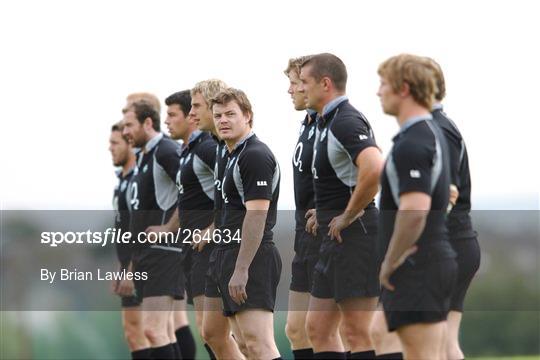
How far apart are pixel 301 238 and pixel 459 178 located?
176 centimetres

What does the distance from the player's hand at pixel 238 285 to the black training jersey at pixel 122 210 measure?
11.2ft

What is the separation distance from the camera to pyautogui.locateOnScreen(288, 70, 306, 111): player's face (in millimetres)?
8680

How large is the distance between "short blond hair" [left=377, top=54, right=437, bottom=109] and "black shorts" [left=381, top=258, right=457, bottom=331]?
3.09 ft

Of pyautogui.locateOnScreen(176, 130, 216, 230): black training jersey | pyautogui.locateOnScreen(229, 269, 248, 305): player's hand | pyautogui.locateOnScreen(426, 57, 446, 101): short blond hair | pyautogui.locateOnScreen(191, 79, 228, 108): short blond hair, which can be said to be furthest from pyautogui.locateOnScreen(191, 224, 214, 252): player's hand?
pyautogui.locateOnScreen(426, 57, 446, 101): short blond hair

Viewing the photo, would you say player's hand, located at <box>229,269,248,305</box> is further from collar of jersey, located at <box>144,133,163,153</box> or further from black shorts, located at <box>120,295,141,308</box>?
black shorts, located at <box>120,295,141,308</box>

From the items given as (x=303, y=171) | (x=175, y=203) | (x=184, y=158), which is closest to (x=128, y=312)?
(x=175, y=203)

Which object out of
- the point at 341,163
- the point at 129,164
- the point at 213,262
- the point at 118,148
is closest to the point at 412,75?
the point at 341,163

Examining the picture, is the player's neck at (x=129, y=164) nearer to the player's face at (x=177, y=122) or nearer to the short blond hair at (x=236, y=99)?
the player's face at (x=177, y=122)

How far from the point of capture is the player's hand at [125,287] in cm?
1160

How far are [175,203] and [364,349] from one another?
11.8ft

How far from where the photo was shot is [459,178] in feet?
25.4

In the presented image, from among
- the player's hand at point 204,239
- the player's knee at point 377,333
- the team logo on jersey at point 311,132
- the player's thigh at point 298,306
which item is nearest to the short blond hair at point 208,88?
the player's hand at point 204,239

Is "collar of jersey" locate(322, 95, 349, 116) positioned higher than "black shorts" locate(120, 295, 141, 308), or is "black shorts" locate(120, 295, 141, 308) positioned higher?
"collar of jersey" locate(322, 95, 349, 116)

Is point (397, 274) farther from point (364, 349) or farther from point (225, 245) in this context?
point (225, 245)
